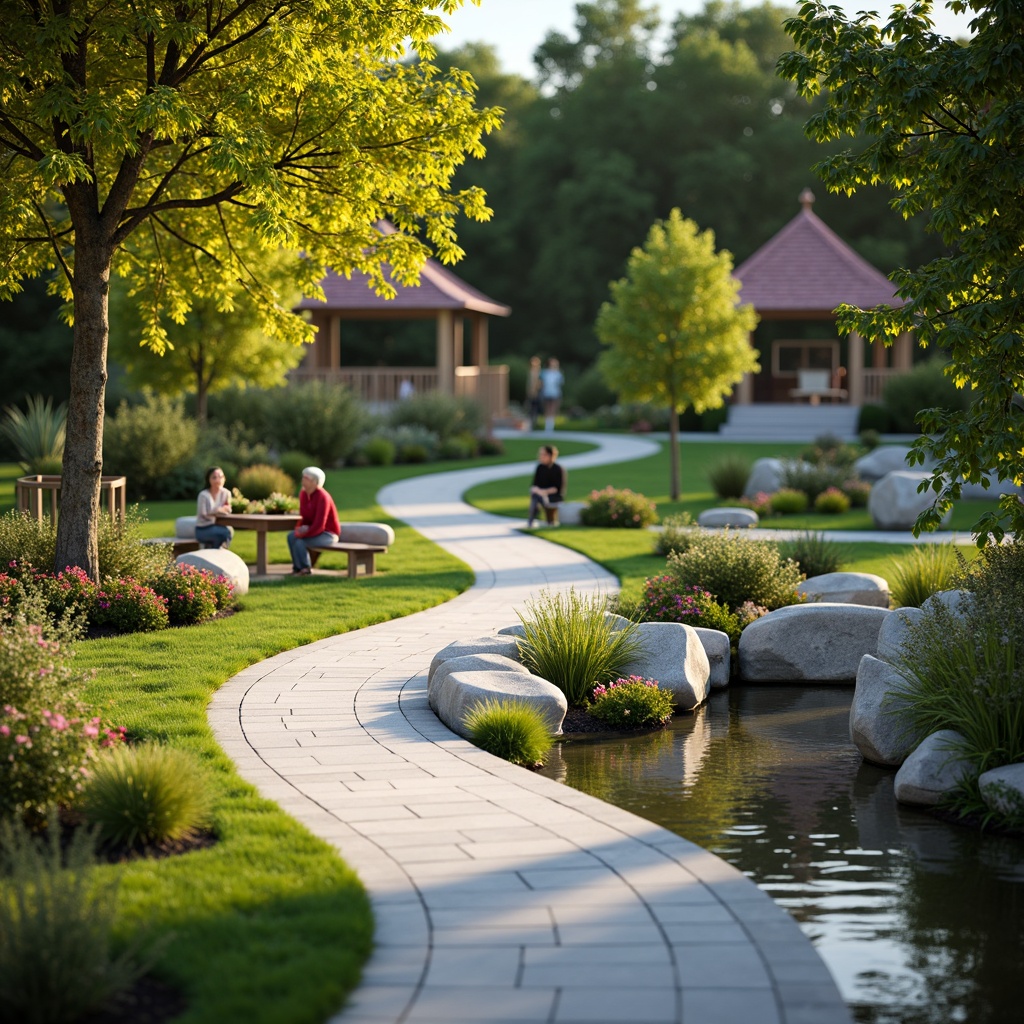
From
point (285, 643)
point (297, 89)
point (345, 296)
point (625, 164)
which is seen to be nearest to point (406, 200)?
point (297, 89)

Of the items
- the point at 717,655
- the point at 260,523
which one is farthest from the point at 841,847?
the point at 260,523

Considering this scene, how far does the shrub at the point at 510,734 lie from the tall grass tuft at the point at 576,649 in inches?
52.2

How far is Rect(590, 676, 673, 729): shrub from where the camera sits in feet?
29.9

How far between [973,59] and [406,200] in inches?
234

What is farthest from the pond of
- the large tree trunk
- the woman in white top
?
the woman in white top

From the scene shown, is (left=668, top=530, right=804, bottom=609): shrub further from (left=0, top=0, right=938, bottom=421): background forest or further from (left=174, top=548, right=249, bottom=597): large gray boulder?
(left=0, top=0, right=938, bottom=421): background forest

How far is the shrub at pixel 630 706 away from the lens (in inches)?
359

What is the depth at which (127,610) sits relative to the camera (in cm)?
1132

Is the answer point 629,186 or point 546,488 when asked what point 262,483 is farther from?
point 629,186

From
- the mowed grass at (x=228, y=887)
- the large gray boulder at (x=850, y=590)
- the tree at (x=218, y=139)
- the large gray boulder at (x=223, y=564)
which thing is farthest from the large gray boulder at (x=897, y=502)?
the mowed grass at (x=228, y=887)

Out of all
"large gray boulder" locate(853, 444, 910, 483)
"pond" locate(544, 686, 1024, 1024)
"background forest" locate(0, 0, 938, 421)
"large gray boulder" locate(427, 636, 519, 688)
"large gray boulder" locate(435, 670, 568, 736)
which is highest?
"background forest" locate(0, 0, 938, 421)

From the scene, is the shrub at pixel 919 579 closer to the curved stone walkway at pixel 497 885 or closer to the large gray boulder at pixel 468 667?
the large gray boulder at pixel 468 667

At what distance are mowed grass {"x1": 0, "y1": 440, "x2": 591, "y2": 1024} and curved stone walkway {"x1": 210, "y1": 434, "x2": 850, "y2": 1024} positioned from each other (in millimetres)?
151

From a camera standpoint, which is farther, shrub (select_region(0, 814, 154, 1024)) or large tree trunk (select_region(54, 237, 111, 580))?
large tree trunk (select_region(54, 237, 111, 580))
